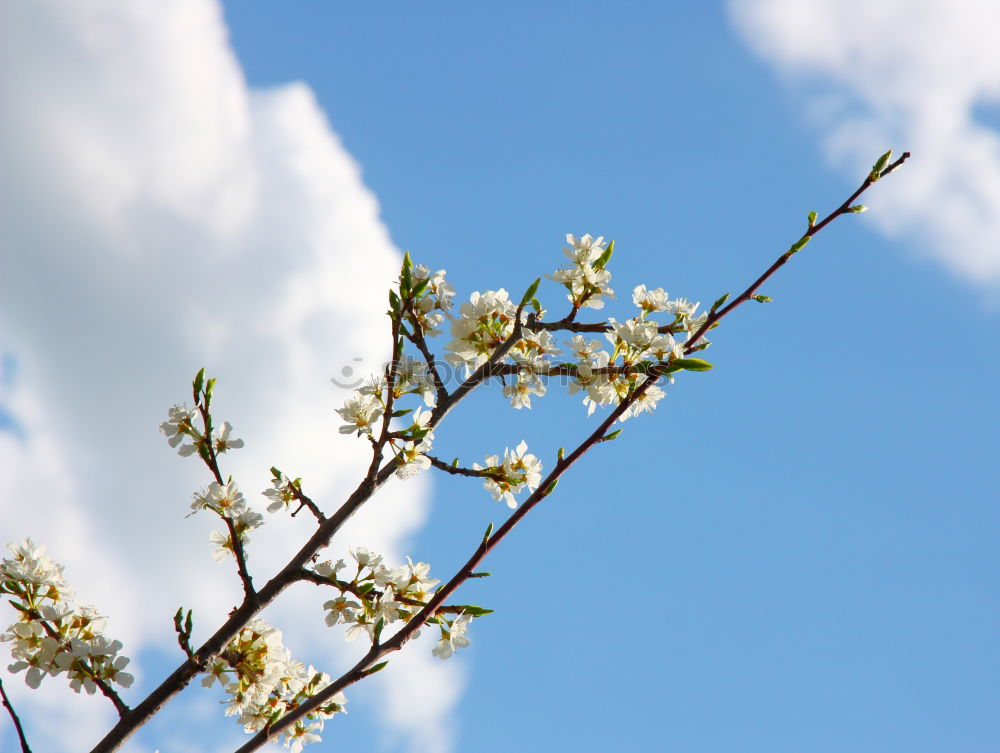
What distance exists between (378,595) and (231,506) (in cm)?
72

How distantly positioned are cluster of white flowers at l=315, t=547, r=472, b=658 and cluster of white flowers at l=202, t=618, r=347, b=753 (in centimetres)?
29

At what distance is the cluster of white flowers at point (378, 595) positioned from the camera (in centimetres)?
328

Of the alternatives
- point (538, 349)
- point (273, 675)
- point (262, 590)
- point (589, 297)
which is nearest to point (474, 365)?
point (538, 349)

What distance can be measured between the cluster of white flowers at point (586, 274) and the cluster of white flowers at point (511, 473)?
0.72 metres

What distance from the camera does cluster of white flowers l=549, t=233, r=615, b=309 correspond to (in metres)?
3.40

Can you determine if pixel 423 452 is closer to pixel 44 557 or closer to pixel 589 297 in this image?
pixel 589 297

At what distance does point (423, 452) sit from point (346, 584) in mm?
639

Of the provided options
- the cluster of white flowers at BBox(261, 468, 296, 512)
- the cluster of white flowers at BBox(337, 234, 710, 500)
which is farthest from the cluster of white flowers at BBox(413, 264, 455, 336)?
the cluster of white flowers at BBox(261, 468, 296, 512)

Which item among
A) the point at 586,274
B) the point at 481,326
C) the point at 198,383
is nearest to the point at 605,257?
the point at 586,274

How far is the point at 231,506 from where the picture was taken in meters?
3.32

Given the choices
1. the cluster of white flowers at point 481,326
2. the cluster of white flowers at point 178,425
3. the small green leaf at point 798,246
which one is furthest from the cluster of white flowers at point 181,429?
the small green leaf at point 798,246

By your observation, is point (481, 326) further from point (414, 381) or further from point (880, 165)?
point (880, 165)

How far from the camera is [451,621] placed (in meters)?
3.26

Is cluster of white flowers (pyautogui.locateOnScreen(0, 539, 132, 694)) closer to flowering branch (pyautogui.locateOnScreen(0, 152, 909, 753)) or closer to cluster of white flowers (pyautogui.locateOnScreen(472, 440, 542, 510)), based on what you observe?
flowering branch (pyautogui.locateOnScreen(0, 152, 909, 753))
